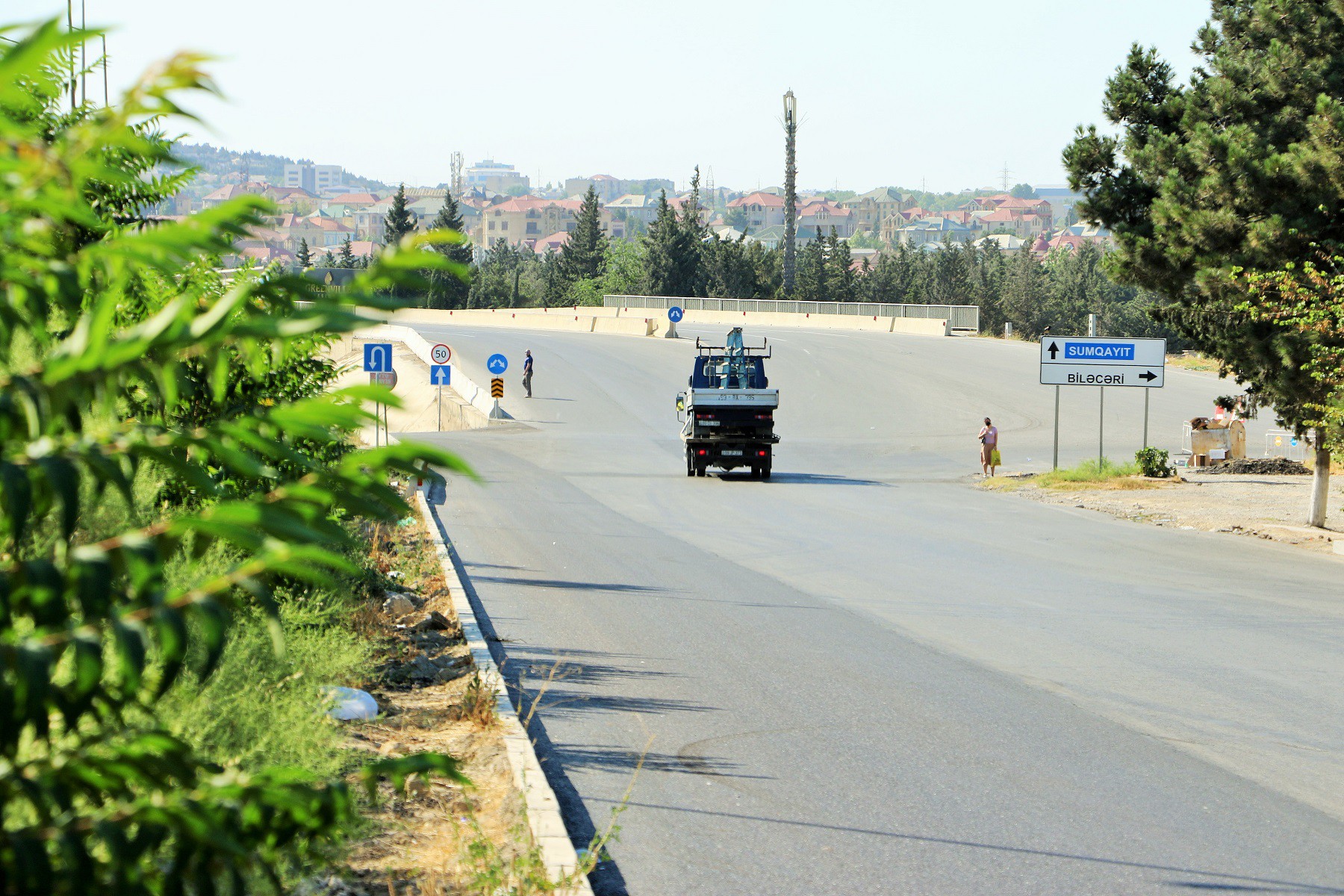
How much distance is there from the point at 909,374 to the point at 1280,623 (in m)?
46.3

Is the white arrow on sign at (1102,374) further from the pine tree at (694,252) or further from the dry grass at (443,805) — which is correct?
the pine tree at (694,252)

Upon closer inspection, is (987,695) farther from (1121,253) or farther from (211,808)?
(1121,253)

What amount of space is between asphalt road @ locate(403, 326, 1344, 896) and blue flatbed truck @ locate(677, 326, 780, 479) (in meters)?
3.12

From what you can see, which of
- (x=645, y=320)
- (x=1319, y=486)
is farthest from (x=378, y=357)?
(x=645, y=320)

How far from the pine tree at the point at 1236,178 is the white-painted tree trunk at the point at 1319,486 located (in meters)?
0.03

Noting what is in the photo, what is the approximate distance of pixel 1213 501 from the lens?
95.4 ft

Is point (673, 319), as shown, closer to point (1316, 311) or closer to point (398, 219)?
point (1316, 311)

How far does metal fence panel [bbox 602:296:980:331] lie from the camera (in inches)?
3164

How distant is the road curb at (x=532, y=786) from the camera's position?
228 inches

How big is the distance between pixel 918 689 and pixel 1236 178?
574 inches

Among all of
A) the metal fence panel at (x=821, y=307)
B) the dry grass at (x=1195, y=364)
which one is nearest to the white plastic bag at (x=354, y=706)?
the dry grass at (x=1195, y=364)

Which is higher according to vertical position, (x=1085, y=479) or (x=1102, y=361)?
(x=1102, y=361)

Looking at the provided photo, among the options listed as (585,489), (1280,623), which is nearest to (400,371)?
(585,489)

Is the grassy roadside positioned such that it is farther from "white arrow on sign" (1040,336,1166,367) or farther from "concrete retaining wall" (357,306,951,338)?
"concrete retaining wall" (357,306,951,338)
